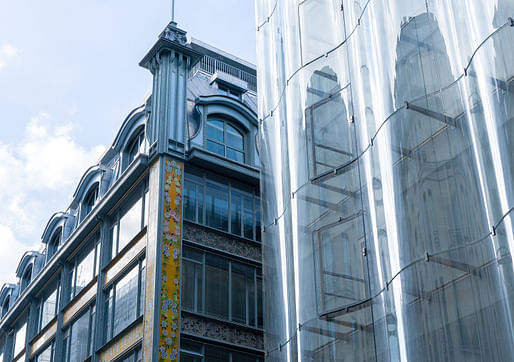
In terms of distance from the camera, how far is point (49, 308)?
122 feet

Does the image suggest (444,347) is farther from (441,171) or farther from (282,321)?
(282,321)

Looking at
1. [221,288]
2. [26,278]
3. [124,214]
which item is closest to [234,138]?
[124,214]

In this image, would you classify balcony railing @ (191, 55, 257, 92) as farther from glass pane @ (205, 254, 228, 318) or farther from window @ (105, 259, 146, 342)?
window @ (105, 259, 146, 342)

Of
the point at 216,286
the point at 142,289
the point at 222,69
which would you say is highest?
the point at 222,69

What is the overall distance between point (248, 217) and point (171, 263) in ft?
15.0

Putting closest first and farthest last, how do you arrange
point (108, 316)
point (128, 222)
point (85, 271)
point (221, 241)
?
point (221, 241) < point (108, 316) < point (128, 222) < point (85, 271)

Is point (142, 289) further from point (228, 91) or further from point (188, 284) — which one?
point (228, 91)

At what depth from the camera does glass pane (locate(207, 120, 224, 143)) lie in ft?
103

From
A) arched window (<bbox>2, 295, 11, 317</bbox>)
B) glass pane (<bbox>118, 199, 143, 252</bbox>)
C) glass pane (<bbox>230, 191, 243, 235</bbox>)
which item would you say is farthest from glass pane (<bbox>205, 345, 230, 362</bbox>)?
arched window (<bbox>2, 295, 11, 317</bbox>)

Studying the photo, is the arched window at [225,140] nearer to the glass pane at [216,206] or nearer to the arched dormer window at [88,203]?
the glass pane at [216,206]

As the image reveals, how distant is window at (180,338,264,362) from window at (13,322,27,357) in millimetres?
15373

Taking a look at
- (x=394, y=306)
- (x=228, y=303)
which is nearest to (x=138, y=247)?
(x=228, y=303)

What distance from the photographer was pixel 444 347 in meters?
13.7

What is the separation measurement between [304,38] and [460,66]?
252 inches
